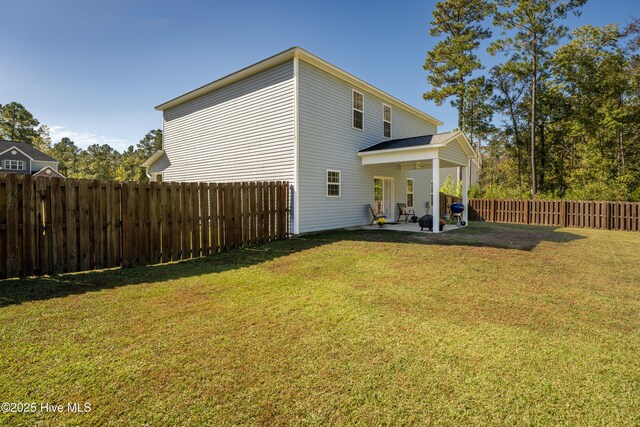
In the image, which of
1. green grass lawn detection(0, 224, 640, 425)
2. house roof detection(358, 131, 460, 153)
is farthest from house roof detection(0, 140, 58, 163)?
green grass lawn detection(0, 224, 640, 425)

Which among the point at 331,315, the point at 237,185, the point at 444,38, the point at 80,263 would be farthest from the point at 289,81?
the point at 444,38

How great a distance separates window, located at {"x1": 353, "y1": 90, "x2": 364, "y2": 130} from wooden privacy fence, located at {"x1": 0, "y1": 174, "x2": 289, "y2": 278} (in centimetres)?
664

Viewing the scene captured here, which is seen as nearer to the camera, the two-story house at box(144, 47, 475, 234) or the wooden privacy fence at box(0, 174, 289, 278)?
the wooden privacy fence at box(0, 174, 289, 278)

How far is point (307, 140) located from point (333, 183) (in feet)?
6.91

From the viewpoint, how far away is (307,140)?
10.8 metres

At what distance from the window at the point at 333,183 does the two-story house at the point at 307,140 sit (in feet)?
0.13

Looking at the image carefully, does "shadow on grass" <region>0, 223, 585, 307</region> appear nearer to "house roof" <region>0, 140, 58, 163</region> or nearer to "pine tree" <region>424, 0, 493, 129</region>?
"pine tree" <region>424, 0, 493, 129</region>

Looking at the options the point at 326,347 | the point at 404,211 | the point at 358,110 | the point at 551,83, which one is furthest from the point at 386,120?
the point at 551,83

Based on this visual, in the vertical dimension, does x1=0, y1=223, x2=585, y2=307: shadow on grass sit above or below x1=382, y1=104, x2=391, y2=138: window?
below

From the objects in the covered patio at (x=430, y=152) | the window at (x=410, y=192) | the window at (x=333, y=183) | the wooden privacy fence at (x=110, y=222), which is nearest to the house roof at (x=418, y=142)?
the covered patio at (x=430, y=152)

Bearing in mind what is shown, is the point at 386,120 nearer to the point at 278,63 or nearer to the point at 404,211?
the point at 404,211

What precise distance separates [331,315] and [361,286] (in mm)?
1352

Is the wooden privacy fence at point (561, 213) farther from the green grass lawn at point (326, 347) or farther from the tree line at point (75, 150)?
the tree line at point (75, 150)

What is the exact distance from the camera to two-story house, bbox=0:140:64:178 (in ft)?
116
